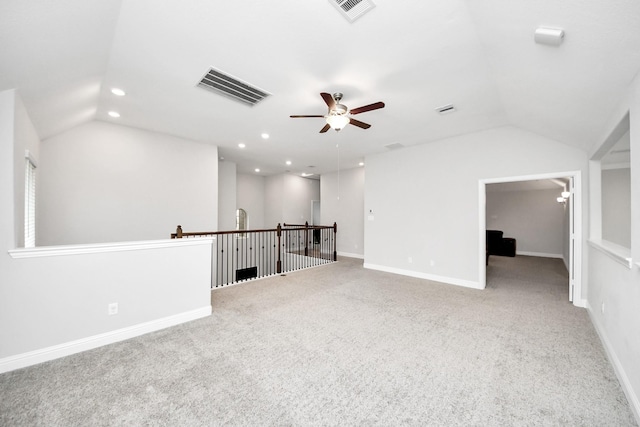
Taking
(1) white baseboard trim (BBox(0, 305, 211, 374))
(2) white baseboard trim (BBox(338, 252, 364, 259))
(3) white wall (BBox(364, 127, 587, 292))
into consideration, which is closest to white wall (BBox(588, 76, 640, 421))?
(3) white wall (BBox(364, 127, 587, 292))

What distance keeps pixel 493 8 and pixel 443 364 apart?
3038 millimetres

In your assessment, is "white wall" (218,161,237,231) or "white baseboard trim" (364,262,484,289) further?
"white wall" (218,161,237,231)

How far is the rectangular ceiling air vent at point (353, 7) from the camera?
1.87 meters

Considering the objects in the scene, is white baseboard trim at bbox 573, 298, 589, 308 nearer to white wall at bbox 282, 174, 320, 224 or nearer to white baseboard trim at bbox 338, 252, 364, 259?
white baseboard trim at bbox 338, 252, 364, 259

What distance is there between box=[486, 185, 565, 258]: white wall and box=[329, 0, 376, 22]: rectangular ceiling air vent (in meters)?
10.1

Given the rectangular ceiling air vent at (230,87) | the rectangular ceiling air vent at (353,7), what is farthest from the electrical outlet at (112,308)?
the rectangular ceiling air vent at (353,7)

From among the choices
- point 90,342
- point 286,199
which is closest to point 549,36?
point 90,342

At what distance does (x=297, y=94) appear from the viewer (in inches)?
131

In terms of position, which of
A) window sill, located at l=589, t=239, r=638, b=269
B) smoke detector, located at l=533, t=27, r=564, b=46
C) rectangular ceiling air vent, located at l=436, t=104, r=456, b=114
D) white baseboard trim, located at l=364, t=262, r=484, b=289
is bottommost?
white baseboard trim, located at l=364, t=262, r=484, b=289

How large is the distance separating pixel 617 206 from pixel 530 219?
5.43 meters

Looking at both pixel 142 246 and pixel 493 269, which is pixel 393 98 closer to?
pixel 142 246

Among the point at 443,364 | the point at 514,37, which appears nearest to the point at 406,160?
the point at 514,37

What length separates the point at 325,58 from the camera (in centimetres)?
256

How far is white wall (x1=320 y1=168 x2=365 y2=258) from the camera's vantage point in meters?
8.20
